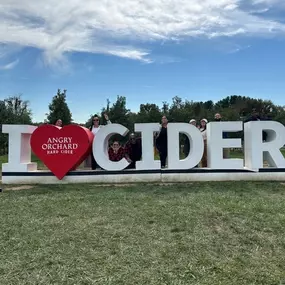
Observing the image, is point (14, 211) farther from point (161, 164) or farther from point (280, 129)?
point (280, 129)

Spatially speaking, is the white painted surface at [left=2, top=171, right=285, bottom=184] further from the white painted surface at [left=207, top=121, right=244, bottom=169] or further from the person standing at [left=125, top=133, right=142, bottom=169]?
the person standing at [left=125, top=133, right=142, bottom=169]

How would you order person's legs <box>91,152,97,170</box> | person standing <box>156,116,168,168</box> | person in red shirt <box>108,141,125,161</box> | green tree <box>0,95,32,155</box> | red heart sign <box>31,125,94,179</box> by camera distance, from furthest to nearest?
green tree <box>0,95,32,155</box> → person's legs <box>91,152,97,170</box> → person standing <box>156,116,168,168</box> → person in red shirt <box>108,141,125,161</box> → red heart sign <box>31,125,94,179</box>

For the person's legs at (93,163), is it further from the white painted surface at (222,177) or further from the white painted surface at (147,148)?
the white painted surface at (222,177)

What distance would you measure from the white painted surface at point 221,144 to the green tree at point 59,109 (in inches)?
667

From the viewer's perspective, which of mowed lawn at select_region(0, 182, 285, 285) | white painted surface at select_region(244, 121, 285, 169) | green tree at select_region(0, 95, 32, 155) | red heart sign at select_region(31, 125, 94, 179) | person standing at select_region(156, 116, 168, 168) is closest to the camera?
mowed lawn at select_region(0, 182, 285, 285)

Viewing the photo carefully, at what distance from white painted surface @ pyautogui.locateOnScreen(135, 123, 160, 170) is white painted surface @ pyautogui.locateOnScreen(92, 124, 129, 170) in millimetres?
430

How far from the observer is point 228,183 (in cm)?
951

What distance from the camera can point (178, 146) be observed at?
397 inches

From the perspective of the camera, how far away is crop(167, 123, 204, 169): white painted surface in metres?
10.1

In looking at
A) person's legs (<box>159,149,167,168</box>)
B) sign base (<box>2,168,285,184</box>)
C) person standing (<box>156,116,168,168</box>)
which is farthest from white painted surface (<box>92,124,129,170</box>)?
person's legs (<box>159,149,167,168</box>)

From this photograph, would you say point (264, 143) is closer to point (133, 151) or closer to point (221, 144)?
point (221, 144)

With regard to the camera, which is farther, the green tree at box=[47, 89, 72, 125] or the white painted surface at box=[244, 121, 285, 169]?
the green tree at box=[47, 89, 72, 125]

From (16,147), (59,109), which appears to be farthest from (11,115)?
(16,147)

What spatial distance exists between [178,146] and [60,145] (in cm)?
332
